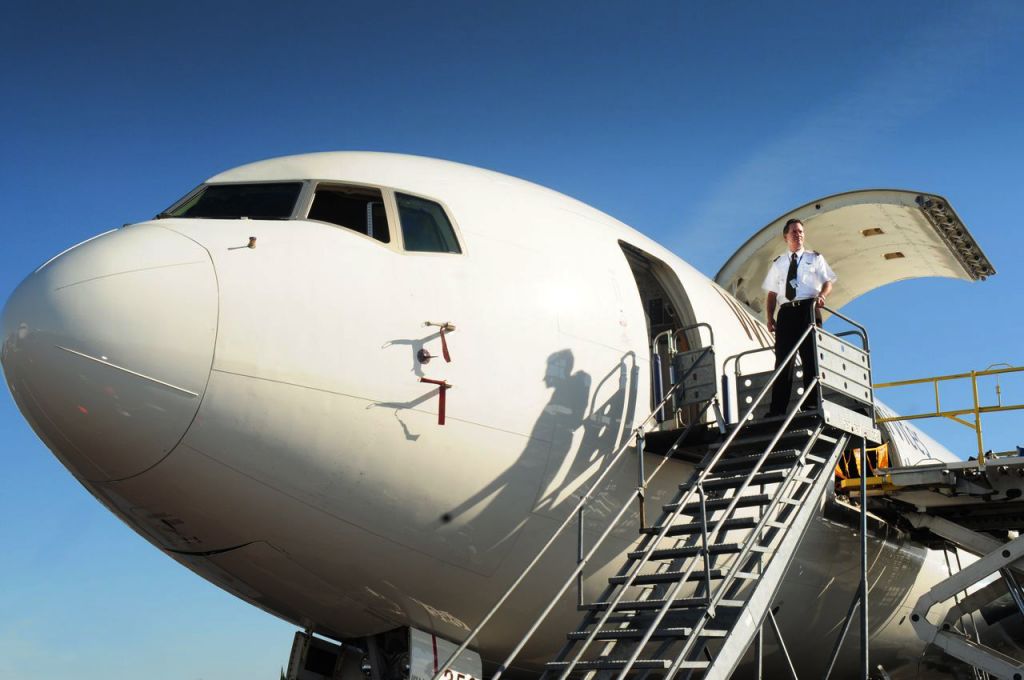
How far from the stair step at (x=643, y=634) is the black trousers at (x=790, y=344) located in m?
2.48

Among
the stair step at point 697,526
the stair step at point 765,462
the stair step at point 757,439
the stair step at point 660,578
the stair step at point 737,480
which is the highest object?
the stair step at point 757,439

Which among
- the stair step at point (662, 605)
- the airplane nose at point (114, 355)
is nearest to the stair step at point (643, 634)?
the stair step at point (662, 605)

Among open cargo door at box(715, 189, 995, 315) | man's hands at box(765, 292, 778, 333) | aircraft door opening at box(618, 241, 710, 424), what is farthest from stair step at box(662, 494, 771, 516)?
open cargo door at box(715, 189, 995, 315)

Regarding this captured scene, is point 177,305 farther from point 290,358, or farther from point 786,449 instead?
point 786,449

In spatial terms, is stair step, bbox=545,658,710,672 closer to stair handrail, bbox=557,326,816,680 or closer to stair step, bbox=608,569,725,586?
stair handrail, bbox=557,326,816,680

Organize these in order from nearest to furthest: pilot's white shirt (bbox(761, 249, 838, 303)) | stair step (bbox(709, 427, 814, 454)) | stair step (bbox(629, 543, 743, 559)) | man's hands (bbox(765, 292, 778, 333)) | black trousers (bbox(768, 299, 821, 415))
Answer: stair step (bbox(629, 543, 743, 559)) < stair step (bbox(709, 427, 814, 454)) < black trousers (bbox(768, 299, 821, 415)) < pilot's white shirt (bbox(761, 249, 838, 303)) < man's hands (bbox(765, 292, 778, 333))

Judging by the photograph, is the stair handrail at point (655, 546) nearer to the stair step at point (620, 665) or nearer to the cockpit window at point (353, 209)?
the stair step at point (620, 665)

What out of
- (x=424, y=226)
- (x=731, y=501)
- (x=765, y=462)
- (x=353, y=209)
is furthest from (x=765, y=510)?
(x=353, y=209)

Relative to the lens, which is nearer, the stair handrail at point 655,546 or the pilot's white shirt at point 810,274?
the stair handrail at point 655,546

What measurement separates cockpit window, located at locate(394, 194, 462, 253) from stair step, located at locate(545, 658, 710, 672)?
9.92 feet

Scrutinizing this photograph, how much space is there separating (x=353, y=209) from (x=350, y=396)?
1698mm

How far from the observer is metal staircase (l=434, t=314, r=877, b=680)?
22.4 ft

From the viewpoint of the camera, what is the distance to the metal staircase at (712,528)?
6820mm

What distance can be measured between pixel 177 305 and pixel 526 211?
3048mm
